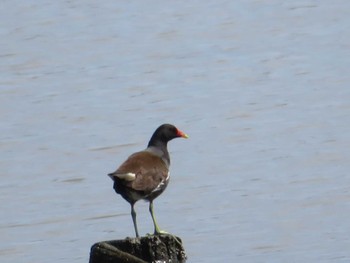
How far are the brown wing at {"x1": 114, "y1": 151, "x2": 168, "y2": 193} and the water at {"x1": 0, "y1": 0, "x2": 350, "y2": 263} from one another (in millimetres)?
1780

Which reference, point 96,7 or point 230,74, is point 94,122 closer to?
point 230,74

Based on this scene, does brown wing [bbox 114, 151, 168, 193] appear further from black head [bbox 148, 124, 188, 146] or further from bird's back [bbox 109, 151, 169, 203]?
black head [bbox 148, 124, 188, 146]

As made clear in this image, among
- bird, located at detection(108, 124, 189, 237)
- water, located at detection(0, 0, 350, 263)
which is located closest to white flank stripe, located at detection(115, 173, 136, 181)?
bird, located at detection(108, 124, 189, 237)

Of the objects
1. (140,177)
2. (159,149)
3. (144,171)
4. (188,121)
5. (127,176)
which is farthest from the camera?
(188,121)

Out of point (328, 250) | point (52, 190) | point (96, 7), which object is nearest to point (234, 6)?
point (96, 7)

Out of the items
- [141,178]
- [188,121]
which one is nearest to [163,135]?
[141,178]

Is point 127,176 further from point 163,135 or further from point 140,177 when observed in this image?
point 163,135

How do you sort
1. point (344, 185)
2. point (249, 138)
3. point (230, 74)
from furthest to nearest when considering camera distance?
point (230, 74)
point (249, 138)
point (344, 185)

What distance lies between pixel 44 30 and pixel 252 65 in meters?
5.01

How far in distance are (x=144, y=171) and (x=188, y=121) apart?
292 inches

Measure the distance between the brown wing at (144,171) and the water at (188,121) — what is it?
178 centimetres

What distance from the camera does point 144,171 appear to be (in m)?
11.0

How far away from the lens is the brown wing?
35.5 feet

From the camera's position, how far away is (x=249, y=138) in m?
17.5
